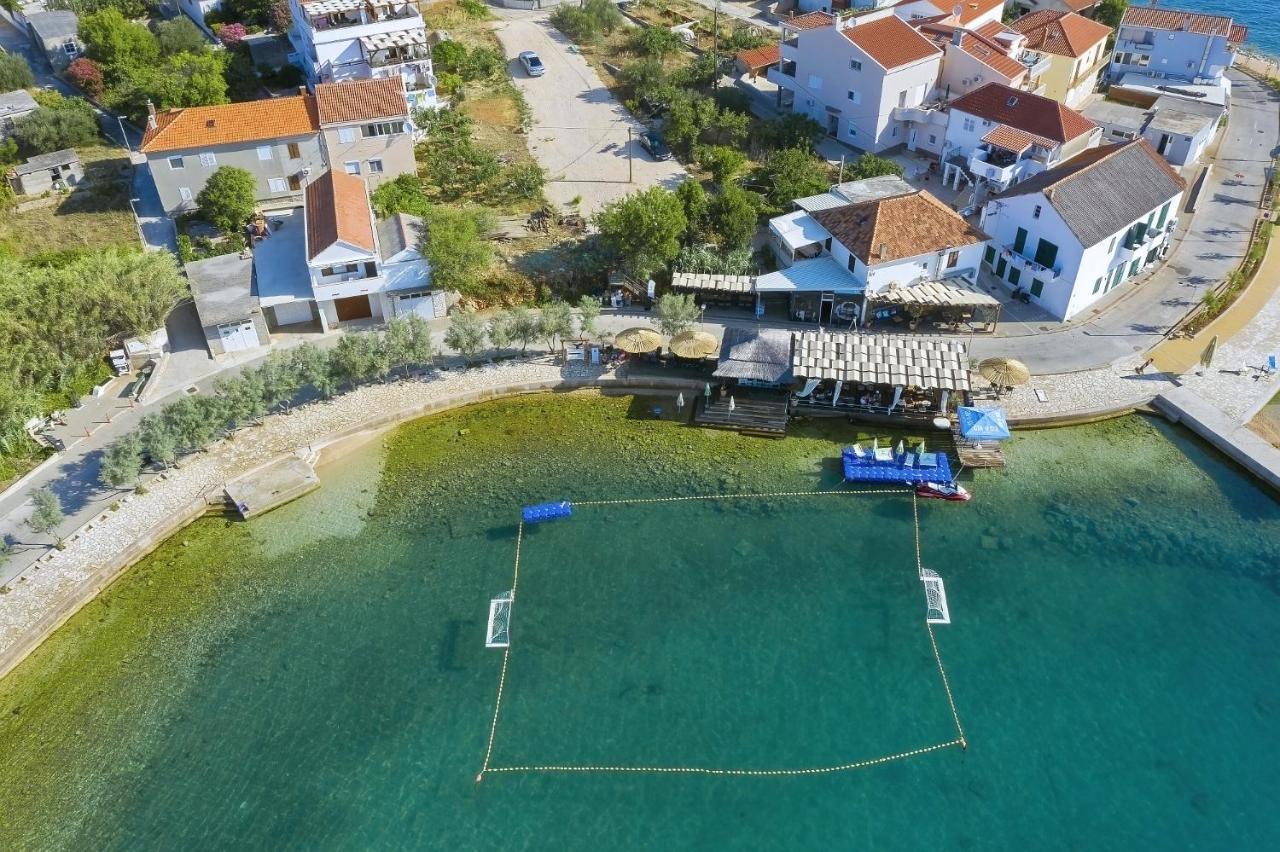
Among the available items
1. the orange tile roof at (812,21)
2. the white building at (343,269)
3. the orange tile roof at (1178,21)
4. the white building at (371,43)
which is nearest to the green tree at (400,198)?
the white building at (343,269)

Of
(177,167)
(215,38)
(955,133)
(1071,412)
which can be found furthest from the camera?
(215,38)

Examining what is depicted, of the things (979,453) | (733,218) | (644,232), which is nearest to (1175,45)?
(733,218)

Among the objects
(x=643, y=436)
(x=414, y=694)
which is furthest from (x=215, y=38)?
(x=414, y=694)

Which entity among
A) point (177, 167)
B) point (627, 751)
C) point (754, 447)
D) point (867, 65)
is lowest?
point (627, 751)

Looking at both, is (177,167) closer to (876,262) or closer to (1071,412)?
(876,262)

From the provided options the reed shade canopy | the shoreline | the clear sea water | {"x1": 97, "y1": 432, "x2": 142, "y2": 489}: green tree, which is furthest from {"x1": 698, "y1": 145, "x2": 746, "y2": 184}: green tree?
{"x1": 97, "y1": 432, "x2": 142, "y2": 489}: green tree

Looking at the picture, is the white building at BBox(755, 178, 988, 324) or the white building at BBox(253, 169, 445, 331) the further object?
the white building at BBox(755, 178, 988, 324)

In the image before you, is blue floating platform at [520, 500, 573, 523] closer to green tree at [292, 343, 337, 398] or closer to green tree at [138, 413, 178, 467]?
green tree at [292, 343, 337, 398]
